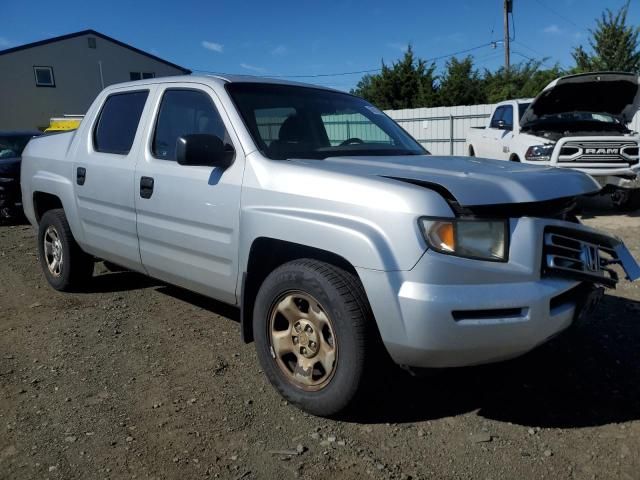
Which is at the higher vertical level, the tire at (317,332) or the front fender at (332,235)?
the front fender at (332,235)

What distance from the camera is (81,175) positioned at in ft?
15.1

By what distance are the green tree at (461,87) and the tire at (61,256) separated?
28.2 metres

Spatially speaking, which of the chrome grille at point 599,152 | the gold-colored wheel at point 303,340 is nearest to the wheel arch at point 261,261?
the gold-colored wheel at point 303,340

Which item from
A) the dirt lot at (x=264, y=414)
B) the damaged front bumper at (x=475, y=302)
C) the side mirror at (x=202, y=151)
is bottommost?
the dirt lot at (x=264, y=414)

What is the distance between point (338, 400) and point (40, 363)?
2.18 metres

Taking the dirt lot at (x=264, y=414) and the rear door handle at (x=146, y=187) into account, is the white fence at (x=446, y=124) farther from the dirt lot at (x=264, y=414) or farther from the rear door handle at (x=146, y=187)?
the rear door handle at (x=146, y=187)

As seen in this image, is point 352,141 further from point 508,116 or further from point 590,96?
point 508,116

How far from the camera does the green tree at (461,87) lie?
31188 mm

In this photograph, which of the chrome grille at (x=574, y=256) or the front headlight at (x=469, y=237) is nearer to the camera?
the front headlight at (x=469, y=237)

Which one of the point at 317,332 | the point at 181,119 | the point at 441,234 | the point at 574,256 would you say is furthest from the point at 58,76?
the point at 574,256

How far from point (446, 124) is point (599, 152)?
915 cm

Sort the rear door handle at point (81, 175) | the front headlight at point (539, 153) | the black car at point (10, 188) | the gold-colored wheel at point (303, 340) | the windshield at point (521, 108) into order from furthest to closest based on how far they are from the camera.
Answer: the windshield at point (521, 108)
the black car at point (10, 188)
the front headlight at point (539, 153)
the rear door handle at point (81, 175)
the gold-colored wheel at point (303, 340)

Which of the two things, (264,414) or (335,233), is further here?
(264,414)

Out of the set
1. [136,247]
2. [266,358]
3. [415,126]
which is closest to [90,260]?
[136,247]
